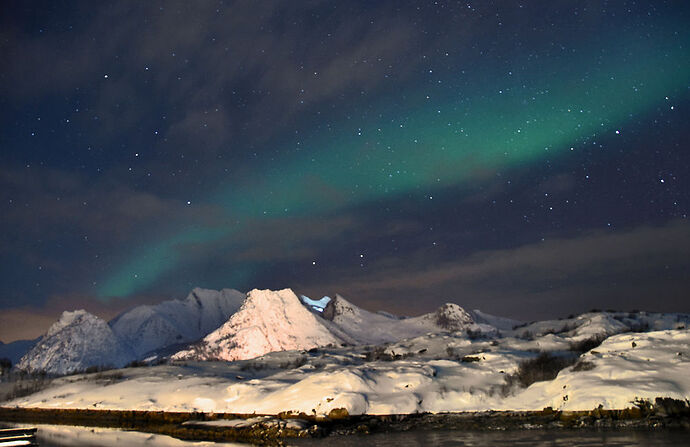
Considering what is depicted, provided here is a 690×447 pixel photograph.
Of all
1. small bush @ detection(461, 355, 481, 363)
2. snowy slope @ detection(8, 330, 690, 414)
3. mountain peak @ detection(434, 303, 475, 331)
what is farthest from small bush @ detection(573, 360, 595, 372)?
mountain peak @ detection(434, 303, 475, 331)

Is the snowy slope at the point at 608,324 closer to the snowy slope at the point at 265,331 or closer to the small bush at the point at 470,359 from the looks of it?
the small bush at the point at 470,359

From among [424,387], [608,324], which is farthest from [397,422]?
[608,324]

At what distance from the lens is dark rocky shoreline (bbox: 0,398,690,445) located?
80.5 feet

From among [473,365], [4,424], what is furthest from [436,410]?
[4,424]

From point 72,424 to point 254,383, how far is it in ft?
44.1

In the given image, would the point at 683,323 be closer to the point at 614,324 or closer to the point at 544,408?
the point at 614,324

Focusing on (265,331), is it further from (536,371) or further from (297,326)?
(536,371)

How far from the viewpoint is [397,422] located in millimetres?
29453

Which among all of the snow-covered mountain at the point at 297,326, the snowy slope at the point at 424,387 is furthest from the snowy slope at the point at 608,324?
the snow-covered mountain at the point at 297,326

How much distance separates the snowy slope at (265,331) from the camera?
532ft

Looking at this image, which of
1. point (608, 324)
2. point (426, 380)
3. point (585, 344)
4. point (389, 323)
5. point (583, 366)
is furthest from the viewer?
point (389, 323)

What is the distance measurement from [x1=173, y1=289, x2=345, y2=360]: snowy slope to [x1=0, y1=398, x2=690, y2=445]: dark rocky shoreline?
401 feet

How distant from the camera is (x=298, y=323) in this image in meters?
169

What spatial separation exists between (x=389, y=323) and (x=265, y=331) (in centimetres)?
4628
